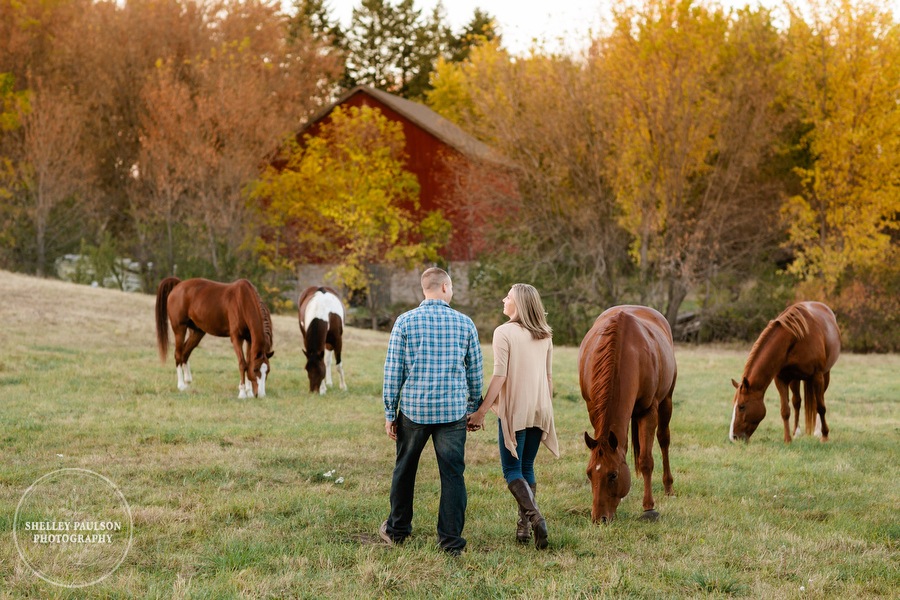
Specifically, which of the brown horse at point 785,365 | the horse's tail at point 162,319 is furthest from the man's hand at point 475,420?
the horse's tail at point 162,319

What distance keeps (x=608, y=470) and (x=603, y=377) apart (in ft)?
2.05

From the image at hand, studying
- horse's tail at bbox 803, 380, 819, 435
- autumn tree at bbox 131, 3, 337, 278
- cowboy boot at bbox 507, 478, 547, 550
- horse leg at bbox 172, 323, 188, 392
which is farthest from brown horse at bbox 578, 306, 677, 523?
autumn tree at bbox 131, 3, 337, 278

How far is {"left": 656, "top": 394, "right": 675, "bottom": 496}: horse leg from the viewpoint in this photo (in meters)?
6.83

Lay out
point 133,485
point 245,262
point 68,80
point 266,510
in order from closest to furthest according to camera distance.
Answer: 1. point 266,510
2. point 133,485
3. point 245,262
4. point 68,80

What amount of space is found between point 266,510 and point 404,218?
28.7 m

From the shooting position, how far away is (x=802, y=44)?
24.8m

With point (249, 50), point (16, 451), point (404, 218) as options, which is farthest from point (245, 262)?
point (16, 451)

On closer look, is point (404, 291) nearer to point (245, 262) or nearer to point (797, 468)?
point (245, 262)

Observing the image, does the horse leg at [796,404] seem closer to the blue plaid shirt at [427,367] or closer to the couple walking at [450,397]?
the couple walking at [450,397]

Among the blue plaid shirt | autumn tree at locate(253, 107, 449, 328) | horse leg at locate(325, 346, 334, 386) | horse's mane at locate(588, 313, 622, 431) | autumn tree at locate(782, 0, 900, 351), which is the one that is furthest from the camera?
autumn tree at locate(253, 107, 449, 328)

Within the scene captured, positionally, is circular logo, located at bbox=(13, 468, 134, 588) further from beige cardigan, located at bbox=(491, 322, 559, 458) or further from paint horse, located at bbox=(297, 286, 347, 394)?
paint horse, located at bbox=(297, 286, 347, 394)

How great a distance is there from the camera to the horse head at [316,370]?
12.2 meters

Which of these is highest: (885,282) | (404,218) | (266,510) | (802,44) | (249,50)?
(249,50)

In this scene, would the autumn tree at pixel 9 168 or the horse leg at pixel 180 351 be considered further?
the autumn tree at pixel 9 168
